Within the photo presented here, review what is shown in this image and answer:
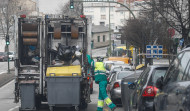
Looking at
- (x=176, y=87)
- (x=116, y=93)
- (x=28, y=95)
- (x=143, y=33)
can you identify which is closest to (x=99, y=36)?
(x=143, y=33)

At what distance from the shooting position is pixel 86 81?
15141 mm

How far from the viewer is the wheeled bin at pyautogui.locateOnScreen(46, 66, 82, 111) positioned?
46.3 ft

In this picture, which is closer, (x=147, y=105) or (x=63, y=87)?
(x=147, y=105)

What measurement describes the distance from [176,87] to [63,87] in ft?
25.8

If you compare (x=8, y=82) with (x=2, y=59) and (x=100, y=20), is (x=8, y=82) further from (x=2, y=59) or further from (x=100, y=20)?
(x=100, y=20)

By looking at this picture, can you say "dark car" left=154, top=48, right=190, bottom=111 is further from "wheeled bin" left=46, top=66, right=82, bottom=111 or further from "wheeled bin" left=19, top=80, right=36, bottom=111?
"wheeled bin" left=19, top=80, right=36, bottom=111

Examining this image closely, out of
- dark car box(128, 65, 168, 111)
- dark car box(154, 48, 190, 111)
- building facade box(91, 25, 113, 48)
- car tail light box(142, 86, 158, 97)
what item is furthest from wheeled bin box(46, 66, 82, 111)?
building facade box(91, 25, 113, 48)

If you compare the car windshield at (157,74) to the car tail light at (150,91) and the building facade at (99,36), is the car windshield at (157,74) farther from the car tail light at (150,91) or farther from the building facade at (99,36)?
the building facade at (99,36)

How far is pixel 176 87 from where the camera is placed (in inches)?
258

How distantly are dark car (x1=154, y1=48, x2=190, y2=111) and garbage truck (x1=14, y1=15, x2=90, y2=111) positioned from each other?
644 cm

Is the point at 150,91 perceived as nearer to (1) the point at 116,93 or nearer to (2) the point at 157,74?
(2) the point at 157,74

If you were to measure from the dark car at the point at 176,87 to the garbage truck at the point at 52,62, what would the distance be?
644cm

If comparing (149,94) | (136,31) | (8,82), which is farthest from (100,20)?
(149,94)

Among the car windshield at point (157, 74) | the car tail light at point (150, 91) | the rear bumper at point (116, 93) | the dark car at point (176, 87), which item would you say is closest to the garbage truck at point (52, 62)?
the rear bumper at point (116, 93)
